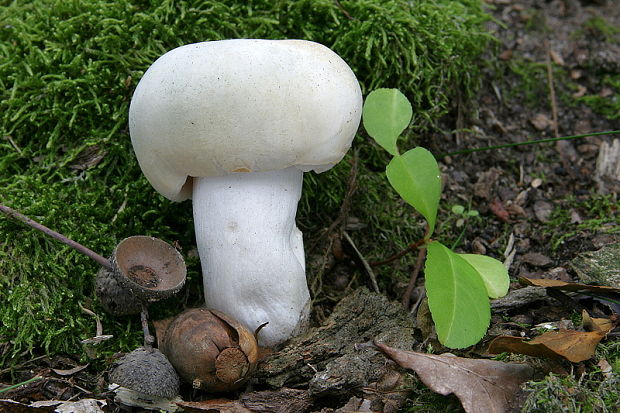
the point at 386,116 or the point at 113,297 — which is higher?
the point at 386,116

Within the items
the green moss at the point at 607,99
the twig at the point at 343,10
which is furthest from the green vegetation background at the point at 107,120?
the green moss at the point at 607,99

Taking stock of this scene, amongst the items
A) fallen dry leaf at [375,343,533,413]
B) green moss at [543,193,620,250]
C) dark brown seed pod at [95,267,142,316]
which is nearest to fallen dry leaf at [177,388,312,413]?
fallen dry leaf at [375,343,533,413]

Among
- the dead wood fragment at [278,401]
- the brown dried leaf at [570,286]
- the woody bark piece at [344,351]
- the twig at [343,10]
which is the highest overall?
the twig at [343,10]

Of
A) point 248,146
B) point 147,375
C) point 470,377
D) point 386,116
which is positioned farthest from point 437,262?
point 147,375

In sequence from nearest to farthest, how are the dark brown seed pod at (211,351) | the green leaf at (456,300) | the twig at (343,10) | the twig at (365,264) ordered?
the green leaf at (456,300)
the dark brown seed pod at (211,351)
the twig at (365,264)
the twig at (343,10)

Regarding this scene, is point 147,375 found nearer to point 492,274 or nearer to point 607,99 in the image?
point 492,274

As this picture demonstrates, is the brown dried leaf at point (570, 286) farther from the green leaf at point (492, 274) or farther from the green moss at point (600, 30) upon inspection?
the green moss at point (600, 30)
